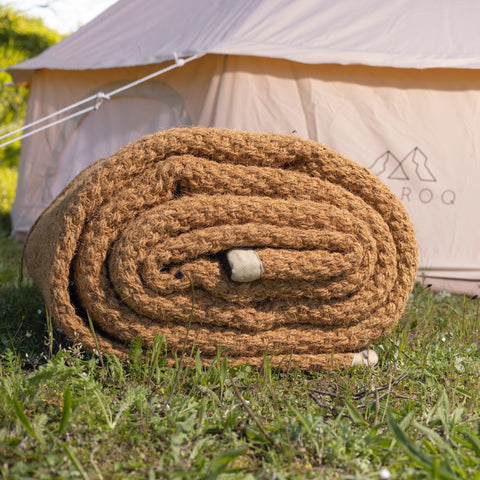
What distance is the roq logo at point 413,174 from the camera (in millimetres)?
2816

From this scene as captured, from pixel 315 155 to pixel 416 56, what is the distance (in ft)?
4.49

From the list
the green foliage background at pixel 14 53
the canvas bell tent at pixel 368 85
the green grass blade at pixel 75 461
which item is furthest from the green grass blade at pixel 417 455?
the green foliage background at pixel 14 53

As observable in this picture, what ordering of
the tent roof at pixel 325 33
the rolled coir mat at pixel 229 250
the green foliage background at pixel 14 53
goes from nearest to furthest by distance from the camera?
the rolled coir mat at pixel 229 250 → the tent roof at pixel 325 33 → the green foliage background at pixel 14 53

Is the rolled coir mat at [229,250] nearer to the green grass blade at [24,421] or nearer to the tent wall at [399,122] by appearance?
the green grass blade at [24,421]

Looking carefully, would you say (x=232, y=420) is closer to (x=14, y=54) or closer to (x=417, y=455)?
(x=417, y=455)

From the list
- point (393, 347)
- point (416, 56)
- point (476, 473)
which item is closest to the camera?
point (476, 473)

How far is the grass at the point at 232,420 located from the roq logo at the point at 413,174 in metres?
1.35

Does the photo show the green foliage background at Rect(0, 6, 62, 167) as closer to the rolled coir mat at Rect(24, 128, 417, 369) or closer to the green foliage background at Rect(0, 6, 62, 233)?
the green foliage background at Rect(0, 6, 62, 233)

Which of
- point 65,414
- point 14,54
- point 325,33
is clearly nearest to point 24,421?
point 65,414

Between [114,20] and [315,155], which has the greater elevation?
[114,20]

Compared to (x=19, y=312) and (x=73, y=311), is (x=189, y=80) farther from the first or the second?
(x=73, y=311)

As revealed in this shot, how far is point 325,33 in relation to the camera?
2.65 meters

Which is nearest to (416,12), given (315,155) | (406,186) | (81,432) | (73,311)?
(406,186)

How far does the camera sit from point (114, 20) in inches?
144
